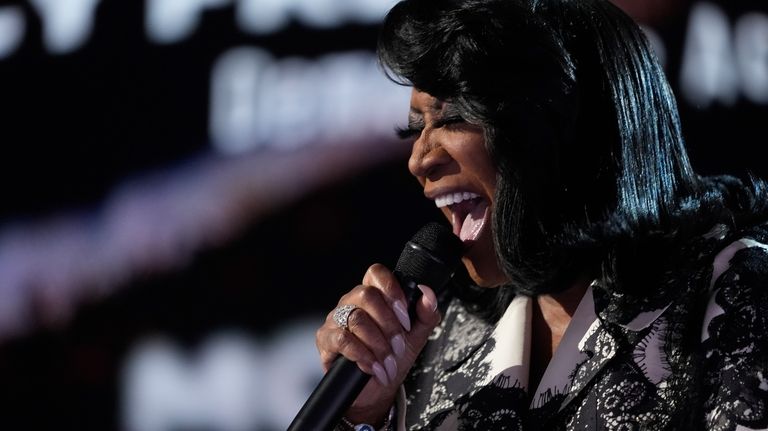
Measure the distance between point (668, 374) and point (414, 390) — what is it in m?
0.39

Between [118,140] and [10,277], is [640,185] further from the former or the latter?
[10,277]

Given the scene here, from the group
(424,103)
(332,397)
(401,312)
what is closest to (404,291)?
(401,312)

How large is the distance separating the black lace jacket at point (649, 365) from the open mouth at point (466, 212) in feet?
0.54

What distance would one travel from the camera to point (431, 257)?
0.94 meters

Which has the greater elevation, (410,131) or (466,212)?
(410,131)

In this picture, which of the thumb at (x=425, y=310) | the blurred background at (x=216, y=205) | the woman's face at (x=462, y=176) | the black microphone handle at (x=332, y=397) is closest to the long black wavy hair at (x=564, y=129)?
the woman's face at (x=462, y=176)

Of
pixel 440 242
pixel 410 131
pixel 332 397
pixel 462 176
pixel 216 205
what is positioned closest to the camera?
pixel 332 397

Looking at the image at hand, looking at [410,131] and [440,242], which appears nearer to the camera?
[440,242]

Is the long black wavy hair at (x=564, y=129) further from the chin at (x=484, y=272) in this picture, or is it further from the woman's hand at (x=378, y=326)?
the woman's hand at (x=378, y=326)

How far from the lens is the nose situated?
1075 mm

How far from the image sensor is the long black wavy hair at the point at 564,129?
1042 mm

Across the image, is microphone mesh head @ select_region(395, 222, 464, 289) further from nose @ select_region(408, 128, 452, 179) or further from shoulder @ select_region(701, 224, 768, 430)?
shoulder @ select_region(701, 224, 768, 430)

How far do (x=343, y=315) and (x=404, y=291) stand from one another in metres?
0.07

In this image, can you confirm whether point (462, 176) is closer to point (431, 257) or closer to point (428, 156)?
point (428, 156)
